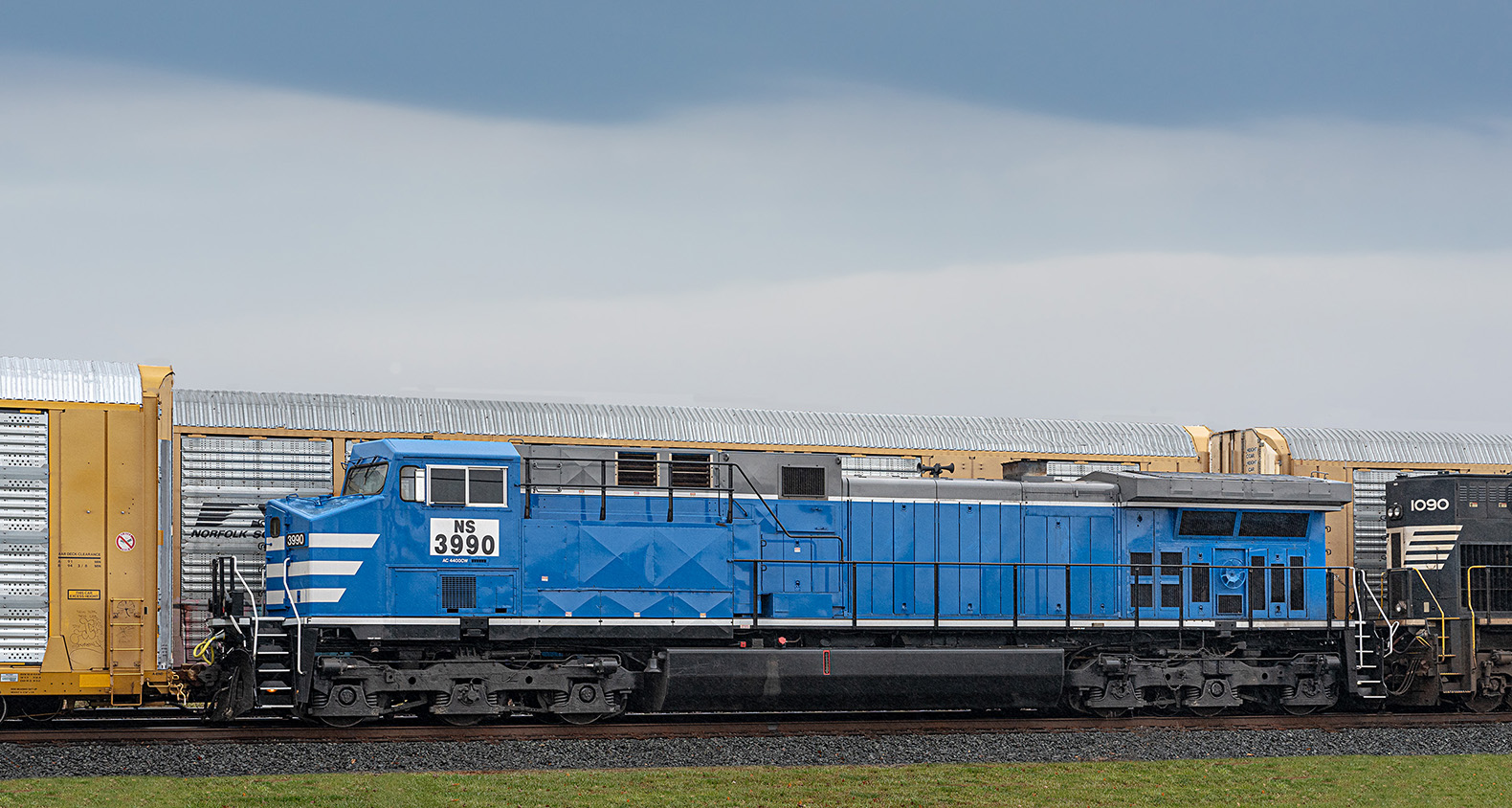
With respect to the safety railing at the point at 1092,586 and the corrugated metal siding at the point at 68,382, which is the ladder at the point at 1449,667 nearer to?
the safety railing at the point at 1092,586

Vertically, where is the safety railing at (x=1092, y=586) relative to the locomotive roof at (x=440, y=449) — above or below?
below

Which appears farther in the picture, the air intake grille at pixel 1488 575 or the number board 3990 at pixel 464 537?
the air intake grille at pixel 1488 575

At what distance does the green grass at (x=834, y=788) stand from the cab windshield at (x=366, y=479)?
3.40 m

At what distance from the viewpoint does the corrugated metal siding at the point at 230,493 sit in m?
15.9

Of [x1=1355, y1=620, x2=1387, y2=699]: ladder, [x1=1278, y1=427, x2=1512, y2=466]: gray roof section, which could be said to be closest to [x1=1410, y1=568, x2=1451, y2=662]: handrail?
[x1=1355, y1=620, x2=1387, y2=699]: ladder

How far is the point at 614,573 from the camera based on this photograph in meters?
14.2

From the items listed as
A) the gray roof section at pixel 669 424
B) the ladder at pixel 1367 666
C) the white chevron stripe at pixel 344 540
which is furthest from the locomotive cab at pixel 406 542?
the ladder at pixel 1367 666

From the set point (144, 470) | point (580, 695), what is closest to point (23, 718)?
point (144, 470)

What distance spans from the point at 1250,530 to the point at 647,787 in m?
8.55

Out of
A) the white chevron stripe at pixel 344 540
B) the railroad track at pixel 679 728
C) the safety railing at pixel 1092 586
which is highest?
the white chevron stripe at pixel 344 540

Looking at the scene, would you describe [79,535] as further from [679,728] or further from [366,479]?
[679,728]

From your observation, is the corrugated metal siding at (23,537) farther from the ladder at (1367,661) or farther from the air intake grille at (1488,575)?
the air intake grille at (1488,575)

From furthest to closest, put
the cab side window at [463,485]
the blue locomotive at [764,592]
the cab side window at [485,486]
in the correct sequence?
1. the cab side window at [485,486]
2. the cab side window at [463,485]
3. the blue locomotive at [764,592]

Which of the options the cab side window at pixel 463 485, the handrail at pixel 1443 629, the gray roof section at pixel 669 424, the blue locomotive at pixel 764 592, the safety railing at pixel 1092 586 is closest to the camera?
the blue locomotive at pixel 764 592
